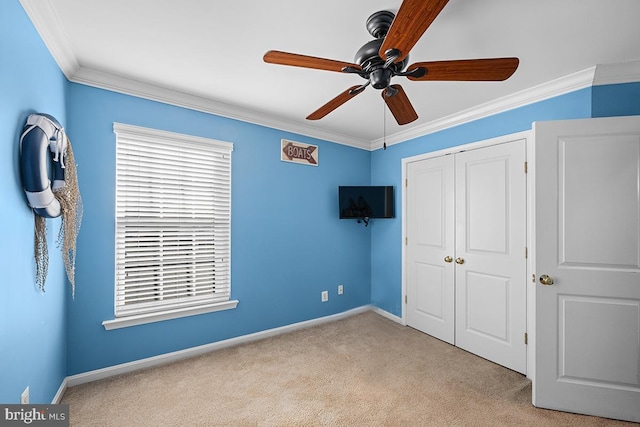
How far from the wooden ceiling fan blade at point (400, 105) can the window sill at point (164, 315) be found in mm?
2331

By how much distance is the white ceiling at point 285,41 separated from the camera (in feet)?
5.08

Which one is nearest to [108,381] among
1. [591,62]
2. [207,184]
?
[207,184]

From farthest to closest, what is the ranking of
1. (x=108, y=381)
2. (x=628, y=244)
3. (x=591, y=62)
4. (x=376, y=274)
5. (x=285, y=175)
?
(x=376, y=274) < (x=285, y=175) < (x=108, y=381) < (x=591, y=62) < (x=628, y=244)

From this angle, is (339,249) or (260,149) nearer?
(260,149)

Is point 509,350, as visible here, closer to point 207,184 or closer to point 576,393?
point 576,393

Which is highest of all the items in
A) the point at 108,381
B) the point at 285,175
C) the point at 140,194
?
the point at 285,175

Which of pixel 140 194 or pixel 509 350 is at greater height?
pixel 140 194

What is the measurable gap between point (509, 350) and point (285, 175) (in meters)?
2.82

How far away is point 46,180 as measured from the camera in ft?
5.06

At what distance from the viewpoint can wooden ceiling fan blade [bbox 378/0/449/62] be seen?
105cm

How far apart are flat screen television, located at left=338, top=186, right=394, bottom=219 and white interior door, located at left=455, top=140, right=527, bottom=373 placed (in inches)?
36.0

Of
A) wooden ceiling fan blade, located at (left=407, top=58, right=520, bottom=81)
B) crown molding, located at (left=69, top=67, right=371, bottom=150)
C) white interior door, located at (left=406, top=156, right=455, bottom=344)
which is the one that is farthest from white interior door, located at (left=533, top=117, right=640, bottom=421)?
crown molding, located at (left=69, top=67, right=371, bottom=150)

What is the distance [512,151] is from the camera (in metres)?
2.61

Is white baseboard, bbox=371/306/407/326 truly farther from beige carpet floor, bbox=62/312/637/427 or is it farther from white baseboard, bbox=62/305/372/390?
beige carpet floor, bbox=62/312/637/427
